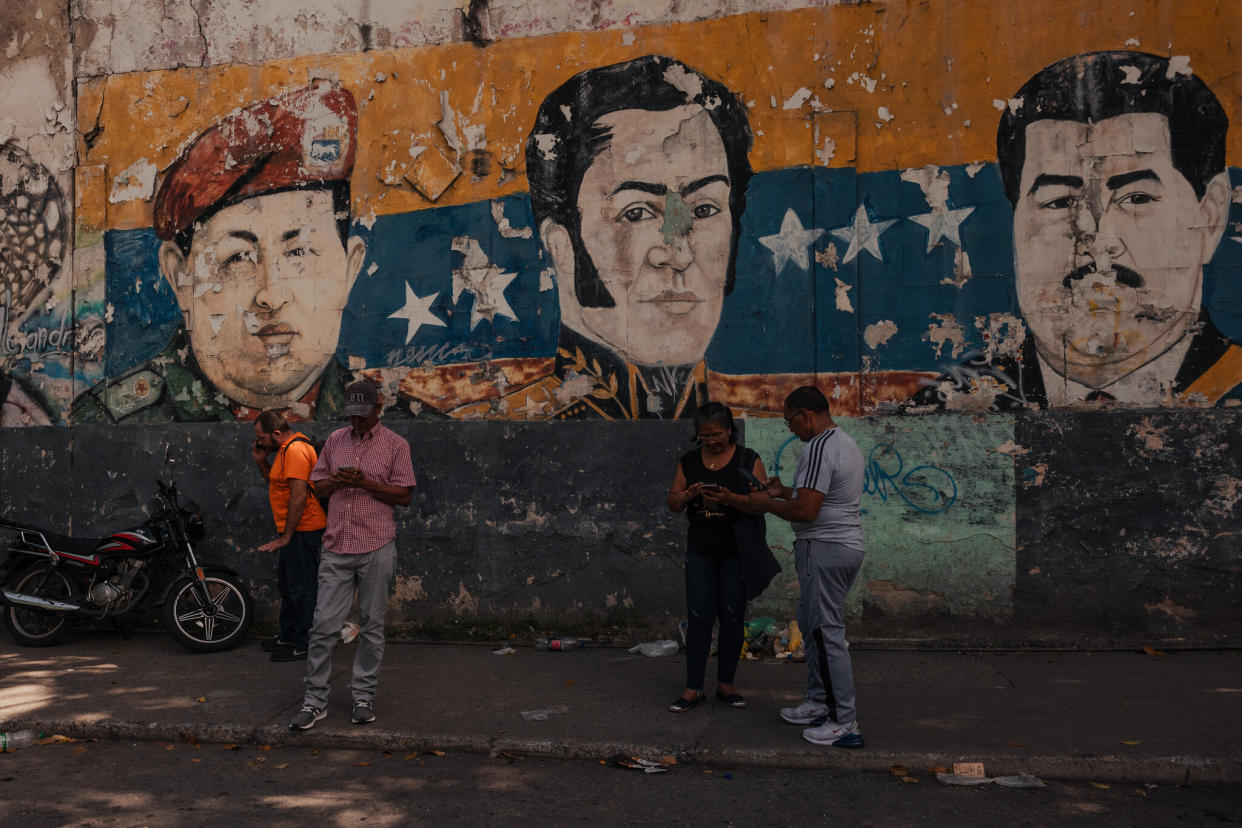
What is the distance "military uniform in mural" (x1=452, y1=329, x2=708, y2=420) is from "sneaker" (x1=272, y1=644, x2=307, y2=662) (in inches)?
93.3

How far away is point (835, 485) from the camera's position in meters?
5.17

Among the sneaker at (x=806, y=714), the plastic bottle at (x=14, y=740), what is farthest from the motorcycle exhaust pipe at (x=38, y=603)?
the sneaker at (x=806, y=714)

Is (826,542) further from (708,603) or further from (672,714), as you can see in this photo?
(672,714)

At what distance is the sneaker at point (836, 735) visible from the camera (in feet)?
16.2

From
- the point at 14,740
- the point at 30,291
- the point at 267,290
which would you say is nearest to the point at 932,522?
the point at 267,290

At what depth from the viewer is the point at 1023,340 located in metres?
7.33

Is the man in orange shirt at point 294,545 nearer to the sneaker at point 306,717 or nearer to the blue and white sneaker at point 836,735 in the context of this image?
the sneaker at point 306,717

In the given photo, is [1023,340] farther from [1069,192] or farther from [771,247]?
[771,247]

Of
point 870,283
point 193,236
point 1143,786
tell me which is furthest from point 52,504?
point 1143,786

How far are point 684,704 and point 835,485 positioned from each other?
165 centimetres

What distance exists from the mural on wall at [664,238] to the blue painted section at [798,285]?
2cm

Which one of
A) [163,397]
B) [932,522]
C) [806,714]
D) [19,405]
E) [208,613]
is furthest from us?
[19,405]

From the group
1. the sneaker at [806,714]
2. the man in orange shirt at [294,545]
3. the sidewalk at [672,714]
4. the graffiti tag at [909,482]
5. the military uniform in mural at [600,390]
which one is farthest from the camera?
the military uniform in mural at [600,390]

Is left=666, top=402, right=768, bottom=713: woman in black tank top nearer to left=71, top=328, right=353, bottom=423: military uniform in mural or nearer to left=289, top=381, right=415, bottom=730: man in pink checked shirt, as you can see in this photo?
left=289, top=381, right=415, bottom=730: man in pink checked shirt
